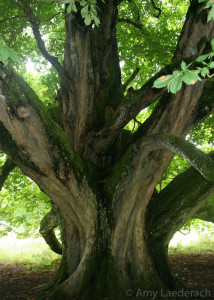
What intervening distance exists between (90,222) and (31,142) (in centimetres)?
179

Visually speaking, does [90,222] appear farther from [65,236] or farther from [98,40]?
[98,40]

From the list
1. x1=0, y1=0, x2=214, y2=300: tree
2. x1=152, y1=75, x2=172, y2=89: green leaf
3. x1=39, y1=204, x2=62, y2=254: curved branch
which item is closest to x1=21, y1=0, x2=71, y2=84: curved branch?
x1=0, y1=0, x2=214, y2=300: tree

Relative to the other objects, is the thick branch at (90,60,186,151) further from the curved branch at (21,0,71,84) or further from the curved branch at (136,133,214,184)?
the curved branch at (21,0,71,84)

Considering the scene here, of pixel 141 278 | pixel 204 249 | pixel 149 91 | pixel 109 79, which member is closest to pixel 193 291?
pixel 141 278

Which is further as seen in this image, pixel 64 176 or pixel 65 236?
pixel 65 236

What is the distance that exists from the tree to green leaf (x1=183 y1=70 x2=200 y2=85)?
1759 mm

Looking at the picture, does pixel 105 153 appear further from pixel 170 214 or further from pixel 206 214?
pixel 206 214

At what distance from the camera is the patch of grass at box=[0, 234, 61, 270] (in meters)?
10.1

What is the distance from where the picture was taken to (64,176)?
412cm

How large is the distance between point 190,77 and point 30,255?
12.4 meters

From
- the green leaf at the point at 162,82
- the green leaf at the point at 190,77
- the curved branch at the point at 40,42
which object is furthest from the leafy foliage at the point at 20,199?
the green leaf at the point at 190,77

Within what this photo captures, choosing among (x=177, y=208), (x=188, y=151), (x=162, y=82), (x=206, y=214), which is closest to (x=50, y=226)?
(x=177, y=208)

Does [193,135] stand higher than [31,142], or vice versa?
[193,135]

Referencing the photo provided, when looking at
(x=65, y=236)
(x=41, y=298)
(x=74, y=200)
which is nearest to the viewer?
(x=74, y=200)
